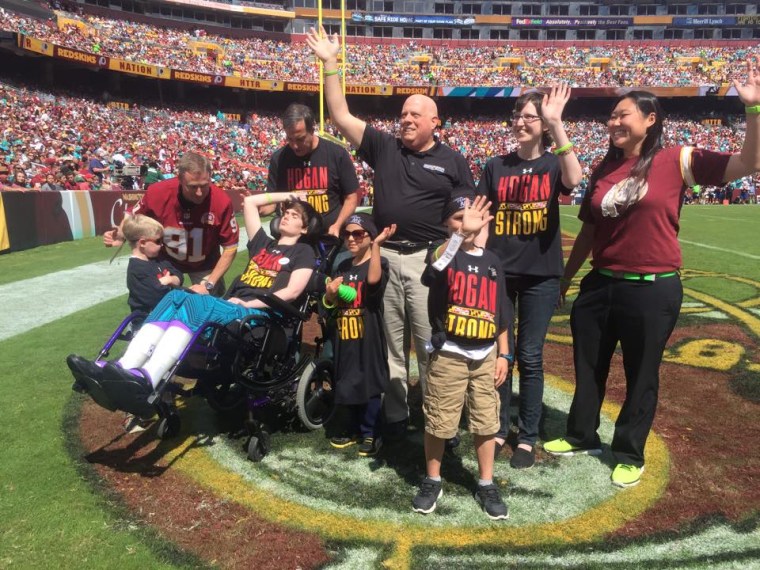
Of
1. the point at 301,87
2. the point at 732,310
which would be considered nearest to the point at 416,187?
the point at 732,310

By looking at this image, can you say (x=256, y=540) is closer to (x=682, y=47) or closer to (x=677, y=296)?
(x=677, y=296)

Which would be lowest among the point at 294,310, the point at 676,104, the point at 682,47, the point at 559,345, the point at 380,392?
the point at 559,345

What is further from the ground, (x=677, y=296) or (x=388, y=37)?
(x=388, y=37)

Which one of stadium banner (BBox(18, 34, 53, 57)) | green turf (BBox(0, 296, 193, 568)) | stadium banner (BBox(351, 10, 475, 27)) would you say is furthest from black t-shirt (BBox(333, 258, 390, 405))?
stadium banner (BBox(351, 10, 475, 27))

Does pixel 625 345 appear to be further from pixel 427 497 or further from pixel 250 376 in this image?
pixel 250 376

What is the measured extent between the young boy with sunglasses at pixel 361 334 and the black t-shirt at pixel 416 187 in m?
0.18

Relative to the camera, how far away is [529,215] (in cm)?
335

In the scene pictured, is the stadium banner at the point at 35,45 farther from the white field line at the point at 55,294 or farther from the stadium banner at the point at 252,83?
the white field line at the point at 55,294

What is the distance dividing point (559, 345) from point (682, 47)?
60072mm

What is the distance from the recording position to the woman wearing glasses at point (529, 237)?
3314 millimetres

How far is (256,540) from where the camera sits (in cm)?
261

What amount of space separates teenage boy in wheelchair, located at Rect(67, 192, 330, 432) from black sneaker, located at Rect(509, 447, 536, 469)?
68.0 inches

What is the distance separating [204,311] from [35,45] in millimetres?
32684

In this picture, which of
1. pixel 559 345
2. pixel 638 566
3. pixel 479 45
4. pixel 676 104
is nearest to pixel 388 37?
pixel 479 45
